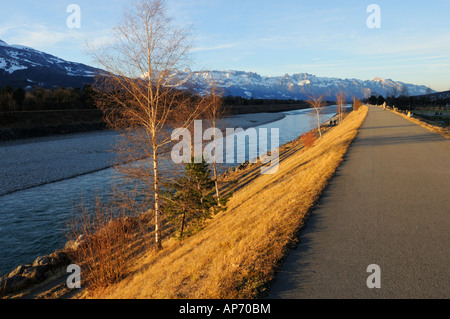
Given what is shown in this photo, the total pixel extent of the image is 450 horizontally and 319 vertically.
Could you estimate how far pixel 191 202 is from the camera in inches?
497

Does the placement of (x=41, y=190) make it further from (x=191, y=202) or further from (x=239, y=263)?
(x=239, y=263)

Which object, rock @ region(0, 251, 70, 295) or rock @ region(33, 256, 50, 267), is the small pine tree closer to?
rock @ region(0, 251, 70, 295)

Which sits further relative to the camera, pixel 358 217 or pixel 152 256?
pixel 152 256

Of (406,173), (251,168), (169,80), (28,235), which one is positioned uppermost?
(169,80)

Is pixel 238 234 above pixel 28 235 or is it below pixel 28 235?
above

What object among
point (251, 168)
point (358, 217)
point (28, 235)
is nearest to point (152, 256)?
point (358, 217)

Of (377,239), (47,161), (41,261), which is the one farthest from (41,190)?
(377,239)

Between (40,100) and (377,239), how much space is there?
265 feet

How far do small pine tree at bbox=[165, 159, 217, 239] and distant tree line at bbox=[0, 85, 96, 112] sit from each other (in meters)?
51.9
